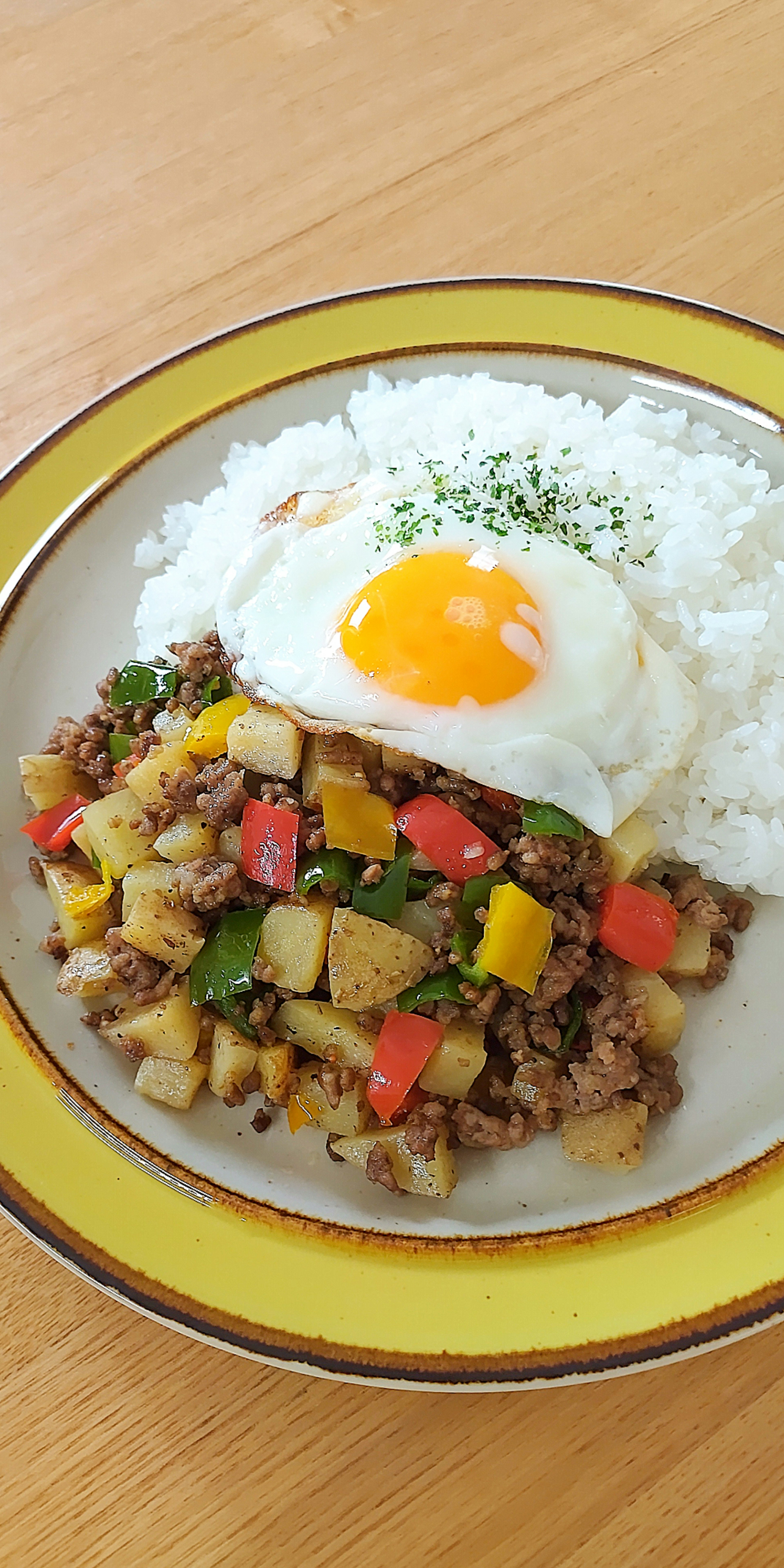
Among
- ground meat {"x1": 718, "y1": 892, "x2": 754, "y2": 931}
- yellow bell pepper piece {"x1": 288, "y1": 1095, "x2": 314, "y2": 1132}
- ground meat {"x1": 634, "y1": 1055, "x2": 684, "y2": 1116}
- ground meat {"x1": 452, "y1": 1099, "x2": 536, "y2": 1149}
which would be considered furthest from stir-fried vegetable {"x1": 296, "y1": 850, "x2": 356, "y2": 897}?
ground meat {"x1": 718, "y1": 892, "x2": 754, "y2": 931}

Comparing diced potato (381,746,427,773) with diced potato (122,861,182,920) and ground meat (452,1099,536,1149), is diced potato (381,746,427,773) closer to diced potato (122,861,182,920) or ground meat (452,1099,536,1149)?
diced potato (122,861,182,920)

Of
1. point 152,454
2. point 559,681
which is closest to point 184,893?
point 559,681

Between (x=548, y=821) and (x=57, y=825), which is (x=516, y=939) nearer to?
(x=548, y=821)

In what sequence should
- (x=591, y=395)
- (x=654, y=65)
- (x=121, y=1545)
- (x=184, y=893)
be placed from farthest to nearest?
(x=654, y=65) → (x=591, y=395) → (x=184, y=893) → (x=121, y=1545)

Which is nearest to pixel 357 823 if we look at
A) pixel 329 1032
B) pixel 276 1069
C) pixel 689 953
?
pixel 329 1032

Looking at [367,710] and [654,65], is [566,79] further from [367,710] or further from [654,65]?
[367,710]
